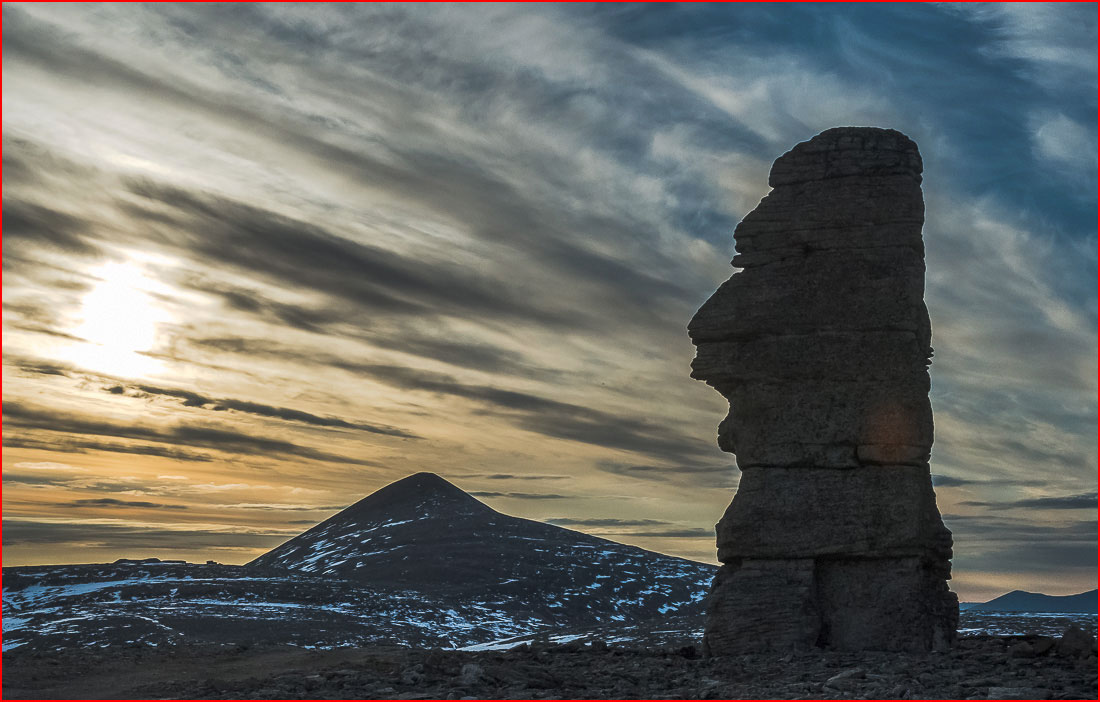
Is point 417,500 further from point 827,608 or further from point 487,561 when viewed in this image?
point 827,608

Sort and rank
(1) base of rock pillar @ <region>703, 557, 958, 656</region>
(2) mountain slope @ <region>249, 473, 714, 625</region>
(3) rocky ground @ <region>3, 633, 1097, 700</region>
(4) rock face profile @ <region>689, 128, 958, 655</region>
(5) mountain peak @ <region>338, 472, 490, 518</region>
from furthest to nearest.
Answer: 1. (5) mountain peak @ <region>338, 472, 490, 518</region>
2. (2) mountain slope @ <region>249, 473, 714, 625</region>
3. (4) rock face profile @ <region>689, 128, 958, 655</region>
4. (1) base of rock pillar @ <region>703, 557, 958, 656</region>
5. (3) rocky ground @ <region>3, 633, 1097, 700</region>

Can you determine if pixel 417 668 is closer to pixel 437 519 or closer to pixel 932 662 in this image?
pixel 932 662

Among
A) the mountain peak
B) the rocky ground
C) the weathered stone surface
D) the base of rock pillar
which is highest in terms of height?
the mountain peak

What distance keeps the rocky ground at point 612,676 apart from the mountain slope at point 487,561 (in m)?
55.8

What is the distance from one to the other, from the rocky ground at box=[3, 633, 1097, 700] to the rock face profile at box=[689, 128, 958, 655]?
158 centimetres

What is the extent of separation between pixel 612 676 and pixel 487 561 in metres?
74.6

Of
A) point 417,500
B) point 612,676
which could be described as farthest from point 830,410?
point 417,500

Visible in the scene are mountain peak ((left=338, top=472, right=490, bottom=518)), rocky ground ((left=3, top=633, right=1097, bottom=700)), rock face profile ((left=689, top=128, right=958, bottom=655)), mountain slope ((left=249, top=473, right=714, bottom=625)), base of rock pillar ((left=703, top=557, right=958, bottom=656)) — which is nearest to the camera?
rocky ground ((left=3, top=633, right=1097, bottom=700))

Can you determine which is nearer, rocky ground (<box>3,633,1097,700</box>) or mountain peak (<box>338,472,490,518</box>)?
rocky ground (<box>3,633,1097,700</box>)

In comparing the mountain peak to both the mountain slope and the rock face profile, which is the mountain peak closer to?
the mountain slope

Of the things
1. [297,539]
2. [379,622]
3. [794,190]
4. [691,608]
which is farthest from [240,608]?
[297,539]

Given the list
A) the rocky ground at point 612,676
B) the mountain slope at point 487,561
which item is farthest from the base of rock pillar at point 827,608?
the mountain slope at point 487,561

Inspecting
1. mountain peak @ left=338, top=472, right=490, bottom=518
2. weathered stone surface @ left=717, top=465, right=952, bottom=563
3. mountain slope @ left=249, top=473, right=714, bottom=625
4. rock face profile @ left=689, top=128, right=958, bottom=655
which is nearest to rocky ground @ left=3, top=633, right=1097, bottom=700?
rock face profile @ left=689, top=128, right=958, bottom=655

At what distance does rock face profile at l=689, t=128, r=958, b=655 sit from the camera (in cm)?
2269
